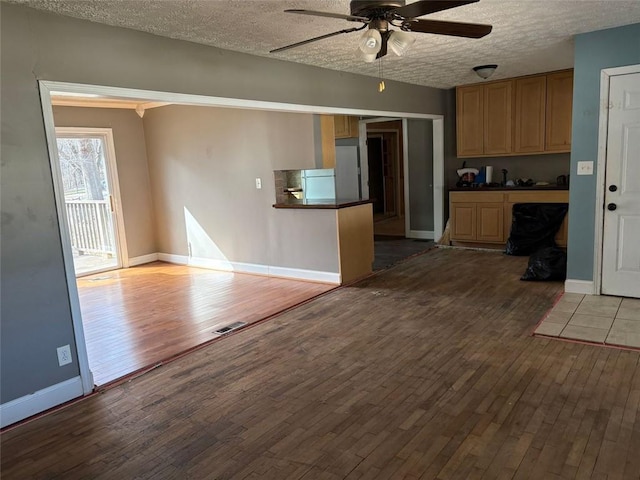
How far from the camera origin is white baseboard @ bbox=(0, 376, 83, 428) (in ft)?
8.55

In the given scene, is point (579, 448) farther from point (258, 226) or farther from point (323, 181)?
point (258, 226)

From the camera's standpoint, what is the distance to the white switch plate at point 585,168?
4117mm

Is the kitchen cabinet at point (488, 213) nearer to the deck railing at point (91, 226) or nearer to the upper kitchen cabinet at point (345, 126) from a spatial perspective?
the upper kitchen cabinet at point (345, 126)

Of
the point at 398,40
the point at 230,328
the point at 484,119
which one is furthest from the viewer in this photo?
the point at 484,119

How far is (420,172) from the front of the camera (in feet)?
24.8

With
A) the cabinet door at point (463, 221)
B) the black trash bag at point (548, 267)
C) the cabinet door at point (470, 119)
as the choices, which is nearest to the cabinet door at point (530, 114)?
the cabinet door at point (470, 119)

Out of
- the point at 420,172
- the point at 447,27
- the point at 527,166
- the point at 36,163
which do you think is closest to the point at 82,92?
the point at 36,163

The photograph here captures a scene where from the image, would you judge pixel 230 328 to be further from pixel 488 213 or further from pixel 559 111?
pixel 559 111

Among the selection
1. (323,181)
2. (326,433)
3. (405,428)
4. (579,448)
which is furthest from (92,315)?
(579,448)

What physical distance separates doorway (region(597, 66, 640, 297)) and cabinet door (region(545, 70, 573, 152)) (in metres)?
2.02

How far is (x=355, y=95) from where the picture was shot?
498 cm

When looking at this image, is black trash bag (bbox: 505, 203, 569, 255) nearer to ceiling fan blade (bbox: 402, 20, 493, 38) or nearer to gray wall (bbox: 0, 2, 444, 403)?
ceiling fan blade (bbox: 402, 20, 493, 38)

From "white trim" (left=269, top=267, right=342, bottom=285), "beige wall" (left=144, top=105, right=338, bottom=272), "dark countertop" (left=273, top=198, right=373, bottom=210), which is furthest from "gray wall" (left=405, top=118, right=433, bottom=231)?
"white trim" (left=269, top=267, right=342, bottom=285)

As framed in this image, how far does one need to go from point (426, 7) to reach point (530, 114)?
457 centimetres
